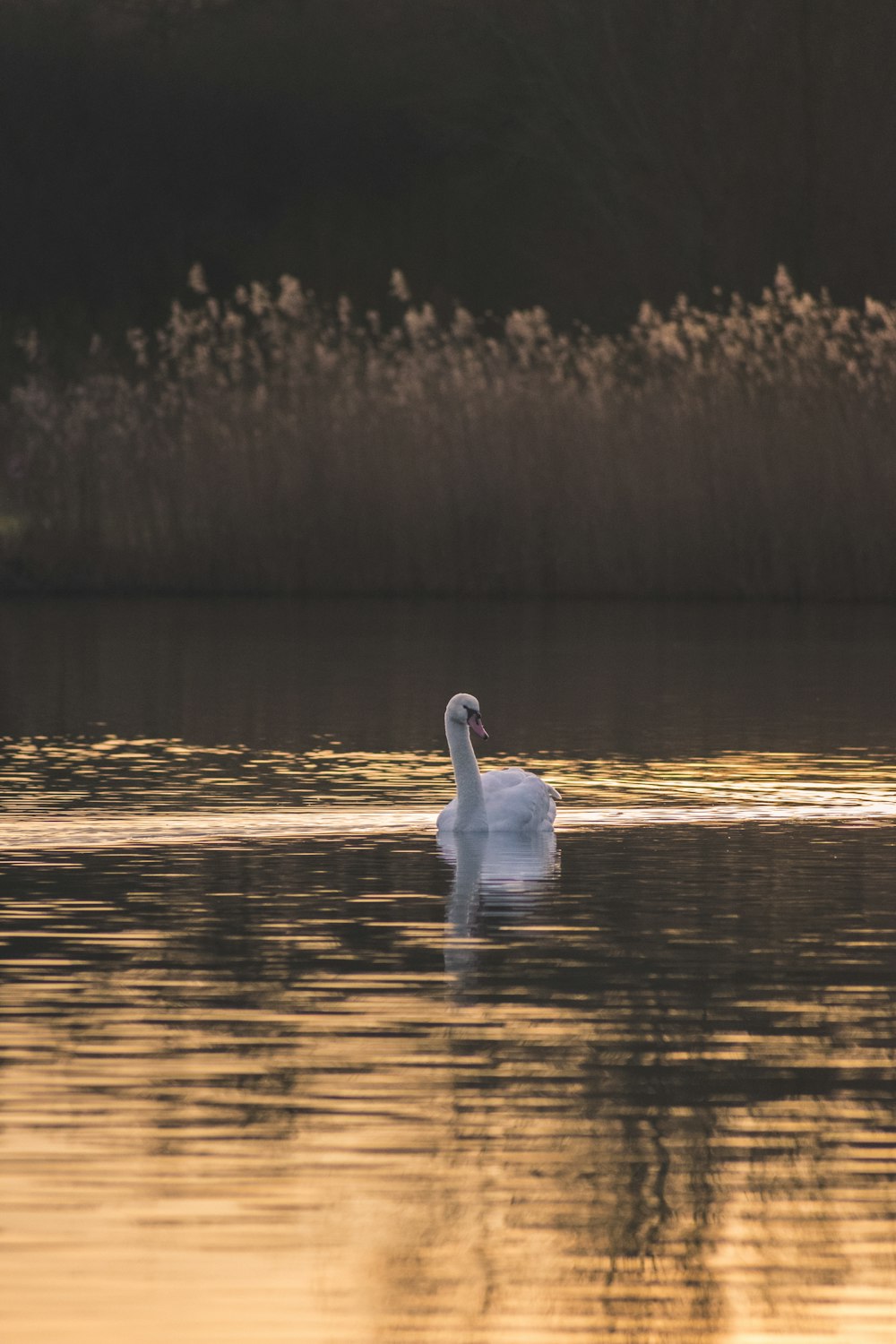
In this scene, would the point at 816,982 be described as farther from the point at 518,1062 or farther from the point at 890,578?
the point at 890,578

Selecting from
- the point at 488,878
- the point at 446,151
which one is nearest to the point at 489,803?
the point at 488,878

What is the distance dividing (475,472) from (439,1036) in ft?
48.6

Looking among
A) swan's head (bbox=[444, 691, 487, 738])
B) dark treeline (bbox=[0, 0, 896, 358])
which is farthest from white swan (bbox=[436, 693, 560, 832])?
dark treeline (bbox=[0, 0, 896, 358])

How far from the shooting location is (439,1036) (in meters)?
7.03

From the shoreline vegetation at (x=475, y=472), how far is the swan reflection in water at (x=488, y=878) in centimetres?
1052

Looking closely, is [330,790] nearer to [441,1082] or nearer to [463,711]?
[463,711]

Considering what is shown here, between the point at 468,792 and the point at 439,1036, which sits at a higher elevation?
the point at 468,792

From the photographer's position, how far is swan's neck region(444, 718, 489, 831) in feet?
34.9

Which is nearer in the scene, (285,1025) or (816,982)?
(285,1025)

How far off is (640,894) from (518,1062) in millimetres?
2603

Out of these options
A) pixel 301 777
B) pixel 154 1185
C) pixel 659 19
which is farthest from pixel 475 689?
pixel 659 19

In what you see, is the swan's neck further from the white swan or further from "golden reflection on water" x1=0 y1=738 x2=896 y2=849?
"golden reflection on water" x1=0 y1=738 x2=896 y2=849

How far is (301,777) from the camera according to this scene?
12234 mm

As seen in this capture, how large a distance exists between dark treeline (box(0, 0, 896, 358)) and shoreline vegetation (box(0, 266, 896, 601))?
10050mm
